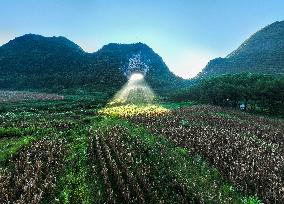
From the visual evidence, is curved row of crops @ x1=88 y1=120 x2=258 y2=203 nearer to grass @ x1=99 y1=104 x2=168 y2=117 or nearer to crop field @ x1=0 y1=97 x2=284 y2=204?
crop field @ x1=0 y1=97 x2=284 y2=204

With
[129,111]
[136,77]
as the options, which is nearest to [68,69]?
[136,77]

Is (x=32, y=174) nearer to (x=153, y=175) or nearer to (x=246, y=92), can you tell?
(x=153, y=175)

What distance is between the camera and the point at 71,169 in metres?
19.3

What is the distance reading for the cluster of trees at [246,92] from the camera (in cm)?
5700

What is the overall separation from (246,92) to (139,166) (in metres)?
44.5

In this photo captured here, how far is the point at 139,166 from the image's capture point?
2008cm

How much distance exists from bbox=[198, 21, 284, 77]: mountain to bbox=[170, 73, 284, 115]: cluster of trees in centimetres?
5900

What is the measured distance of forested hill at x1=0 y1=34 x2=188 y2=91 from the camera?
417 feet

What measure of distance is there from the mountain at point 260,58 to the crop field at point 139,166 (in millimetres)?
104647

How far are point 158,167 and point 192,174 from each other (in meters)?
2.13

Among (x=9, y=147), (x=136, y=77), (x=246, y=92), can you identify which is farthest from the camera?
(x=136, y=77)

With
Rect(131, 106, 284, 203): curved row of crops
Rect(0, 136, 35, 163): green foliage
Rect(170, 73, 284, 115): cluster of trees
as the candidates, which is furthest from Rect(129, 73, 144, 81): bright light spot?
Rect(0, 136, 35, 163): green foliage

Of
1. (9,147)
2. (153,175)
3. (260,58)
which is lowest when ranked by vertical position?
(153,175)

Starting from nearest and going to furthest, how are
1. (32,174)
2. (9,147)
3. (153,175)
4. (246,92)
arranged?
(32,174)
(153,175)
(9,147)
(246,92)
